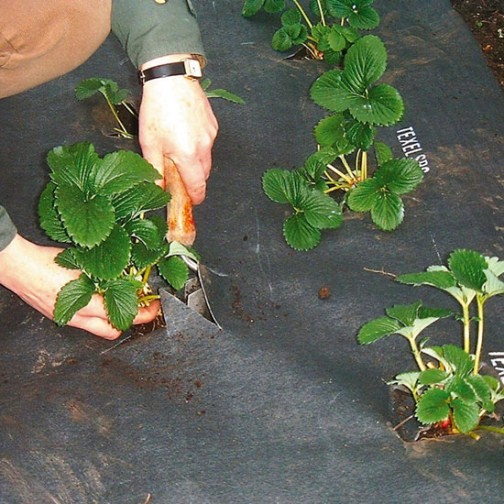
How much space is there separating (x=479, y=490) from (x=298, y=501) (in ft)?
1.01

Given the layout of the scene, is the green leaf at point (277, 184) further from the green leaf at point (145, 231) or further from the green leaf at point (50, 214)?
the green leaf at point (50, 214)

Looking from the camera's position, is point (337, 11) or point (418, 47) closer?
point (337, 11)

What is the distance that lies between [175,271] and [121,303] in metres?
0.12

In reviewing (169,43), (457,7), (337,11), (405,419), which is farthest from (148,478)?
(457,7)

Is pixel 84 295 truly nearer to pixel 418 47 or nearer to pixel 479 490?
pixel 479 490

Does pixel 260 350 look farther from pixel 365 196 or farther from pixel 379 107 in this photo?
pixel 379 107

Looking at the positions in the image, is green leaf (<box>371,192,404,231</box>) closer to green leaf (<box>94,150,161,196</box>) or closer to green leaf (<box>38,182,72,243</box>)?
green leaf (<box>94,150,161,196</box>)

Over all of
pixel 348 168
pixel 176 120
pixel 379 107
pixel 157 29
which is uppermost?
pixel 157 29

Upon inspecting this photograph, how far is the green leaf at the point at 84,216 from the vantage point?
1.26m

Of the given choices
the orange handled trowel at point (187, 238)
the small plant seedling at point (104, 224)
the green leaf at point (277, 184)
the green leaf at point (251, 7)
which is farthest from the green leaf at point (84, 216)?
the green leaf at point (251, 7)

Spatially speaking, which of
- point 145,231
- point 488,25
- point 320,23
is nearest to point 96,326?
point 145,231

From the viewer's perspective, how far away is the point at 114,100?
1.84m

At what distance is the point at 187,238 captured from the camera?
1.62 metres

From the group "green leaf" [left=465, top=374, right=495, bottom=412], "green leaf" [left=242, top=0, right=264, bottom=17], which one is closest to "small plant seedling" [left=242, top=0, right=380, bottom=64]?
"green leaf" [left=242, top=0, right=264, bottom=17]
